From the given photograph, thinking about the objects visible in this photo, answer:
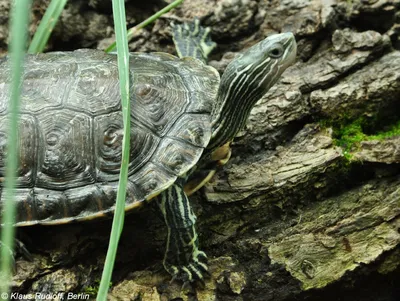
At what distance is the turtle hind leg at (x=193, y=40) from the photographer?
3.45 meters

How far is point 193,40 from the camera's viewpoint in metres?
3.46

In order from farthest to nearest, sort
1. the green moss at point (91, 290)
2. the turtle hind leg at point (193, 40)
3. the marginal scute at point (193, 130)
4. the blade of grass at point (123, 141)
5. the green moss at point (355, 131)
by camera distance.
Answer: the turtle hind leg at point (193, 40), the green moss at point (355, 131), the marginal scute at point (193, 130), the green moss at point (91, 290), the blade of grass at point (123, 141)

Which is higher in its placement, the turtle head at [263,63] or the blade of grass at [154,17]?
the blade of grass at [154,17]

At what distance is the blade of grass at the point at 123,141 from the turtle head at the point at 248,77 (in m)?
0.95

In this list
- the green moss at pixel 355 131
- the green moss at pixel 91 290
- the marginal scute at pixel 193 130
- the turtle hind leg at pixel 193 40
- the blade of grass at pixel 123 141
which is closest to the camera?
the blade of grass at pixel 123 141

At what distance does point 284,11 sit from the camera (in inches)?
141

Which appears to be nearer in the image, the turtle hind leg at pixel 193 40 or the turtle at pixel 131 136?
the turtle at pixel 131 136

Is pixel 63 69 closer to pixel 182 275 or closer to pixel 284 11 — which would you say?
pixel 182 275

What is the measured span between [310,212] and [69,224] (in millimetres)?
1464

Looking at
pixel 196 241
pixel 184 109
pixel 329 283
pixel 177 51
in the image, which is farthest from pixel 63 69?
pixel 329 283

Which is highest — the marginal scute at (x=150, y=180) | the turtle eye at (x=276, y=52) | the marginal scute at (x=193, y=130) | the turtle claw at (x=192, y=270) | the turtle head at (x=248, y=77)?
the turtle eye at (x=276, y=52)

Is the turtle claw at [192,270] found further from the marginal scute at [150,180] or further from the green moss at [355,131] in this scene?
the green moss at [355,131]

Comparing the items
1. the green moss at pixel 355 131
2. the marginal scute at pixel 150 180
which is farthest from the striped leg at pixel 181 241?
the green moss at pixel 355 131

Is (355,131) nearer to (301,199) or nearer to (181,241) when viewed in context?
(301,199)
